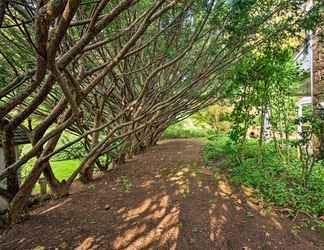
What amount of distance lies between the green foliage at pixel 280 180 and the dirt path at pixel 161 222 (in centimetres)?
33

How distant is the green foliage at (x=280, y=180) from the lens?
2.97 metres

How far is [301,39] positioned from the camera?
12.5ft

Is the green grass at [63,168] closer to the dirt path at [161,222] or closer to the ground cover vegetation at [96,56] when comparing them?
the ground cover vegetation at [96,56]

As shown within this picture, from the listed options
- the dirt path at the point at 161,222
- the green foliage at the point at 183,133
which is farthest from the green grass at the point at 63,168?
the dirt path at the point at 161,222

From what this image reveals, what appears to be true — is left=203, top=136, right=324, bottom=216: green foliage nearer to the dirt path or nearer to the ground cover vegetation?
the dirt path

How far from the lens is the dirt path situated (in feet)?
7.22

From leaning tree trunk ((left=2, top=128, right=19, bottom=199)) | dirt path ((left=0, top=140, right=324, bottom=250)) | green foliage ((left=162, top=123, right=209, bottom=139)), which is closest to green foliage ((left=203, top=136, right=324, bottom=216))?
dirt path ((left=0, top=140, right=324, bottom=250))

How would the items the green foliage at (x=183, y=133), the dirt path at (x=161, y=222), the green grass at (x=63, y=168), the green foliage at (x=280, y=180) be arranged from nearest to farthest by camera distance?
the dirt path at (x=161, y=222), the green foliage at (x=280, y=180), the green grass at (x=63, y=168), the green foliage at (x=183, y=133)

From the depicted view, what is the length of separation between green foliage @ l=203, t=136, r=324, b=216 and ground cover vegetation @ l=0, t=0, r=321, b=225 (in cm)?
148

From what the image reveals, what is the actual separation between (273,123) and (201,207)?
91.3 inches

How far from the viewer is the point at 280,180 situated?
3.55 m

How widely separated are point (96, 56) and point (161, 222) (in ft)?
11.3

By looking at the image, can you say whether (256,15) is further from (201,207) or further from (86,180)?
(86,180)

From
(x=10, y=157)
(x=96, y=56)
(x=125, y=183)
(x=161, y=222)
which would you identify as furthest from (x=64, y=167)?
(x=161, y=222)
